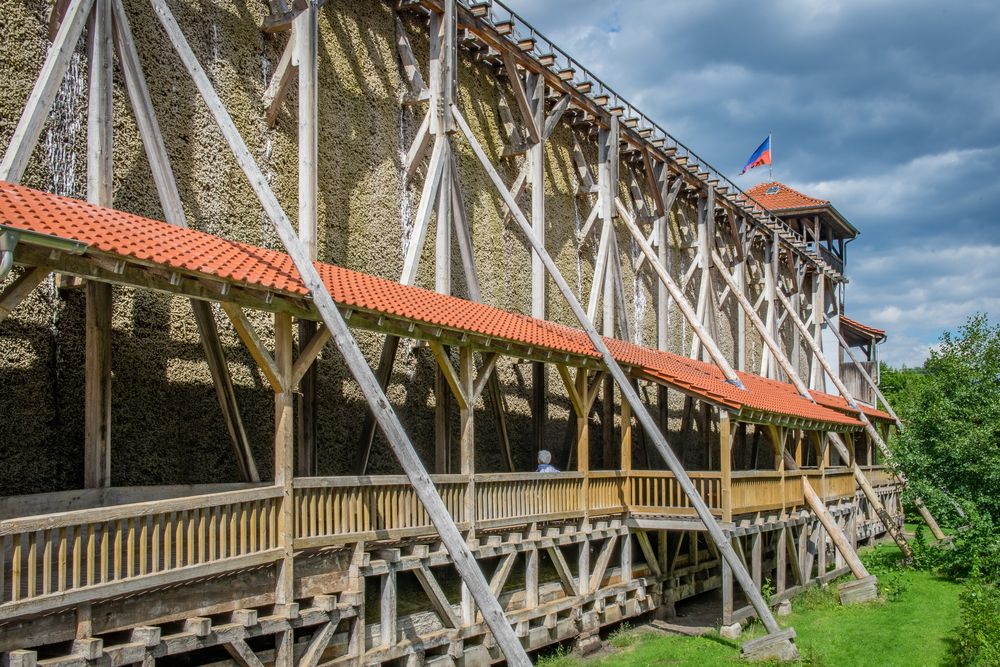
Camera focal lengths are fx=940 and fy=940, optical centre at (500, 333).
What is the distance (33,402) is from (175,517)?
331cm

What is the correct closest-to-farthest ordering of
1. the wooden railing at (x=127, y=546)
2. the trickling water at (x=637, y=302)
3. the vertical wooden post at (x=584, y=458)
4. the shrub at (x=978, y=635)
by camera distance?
1. the wooden railing at (x=127, y=546)
2. the shrub at (x=978, y=635)
3. the vertical wooden post at (x=584, y=458)
4. the trickling water at (x=637, y=302)

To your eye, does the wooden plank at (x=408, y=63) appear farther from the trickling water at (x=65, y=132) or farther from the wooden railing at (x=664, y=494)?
the wooden railing at (x=664, y=494)

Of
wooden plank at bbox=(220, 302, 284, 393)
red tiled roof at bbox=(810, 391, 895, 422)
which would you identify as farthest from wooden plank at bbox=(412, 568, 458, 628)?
red tiled roof at bbox=(810, 391, 895, 422)

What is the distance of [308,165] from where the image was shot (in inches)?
544

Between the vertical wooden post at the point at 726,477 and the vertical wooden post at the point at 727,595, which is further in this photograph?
the vertical wooden post at the point at 726,477

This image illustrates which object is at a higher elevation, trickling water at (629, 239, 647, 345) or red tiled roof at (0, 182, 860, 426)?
trickling water at (629, 239, 647, 345)

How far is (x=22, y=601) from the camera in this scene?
6.78 m

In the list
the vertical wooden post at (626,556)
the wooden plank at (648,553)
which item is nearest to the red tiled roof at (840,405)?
the wooden plank at (648,553)

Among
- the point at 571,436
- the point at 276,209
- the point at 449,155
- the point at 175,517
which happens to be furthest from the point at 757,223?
the point at 175,517

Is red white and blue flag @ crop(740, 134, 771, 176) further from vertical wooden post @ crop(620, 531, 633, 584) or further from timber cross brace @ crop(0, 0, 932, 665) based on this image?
vertical wooden post @ crop(620, 531, 633, 584)

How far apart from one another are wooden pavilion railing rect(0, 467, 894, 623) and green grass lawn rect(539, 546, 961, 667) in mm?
2333

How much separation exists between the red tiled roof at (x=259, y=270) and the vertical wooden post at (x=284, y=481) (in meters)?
0.66

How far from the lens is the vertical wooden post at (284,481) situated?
9188mm

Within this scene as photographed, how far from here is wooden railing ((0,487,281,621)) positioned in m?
6.91
